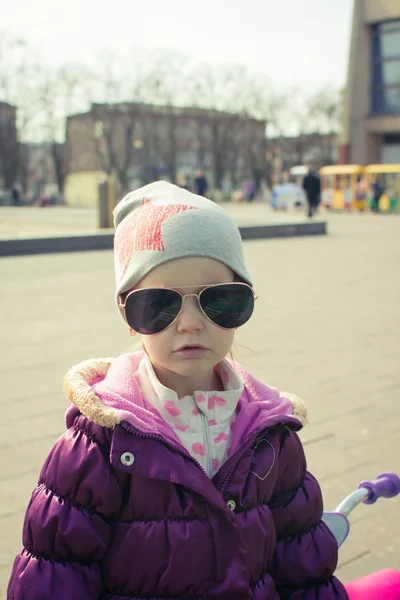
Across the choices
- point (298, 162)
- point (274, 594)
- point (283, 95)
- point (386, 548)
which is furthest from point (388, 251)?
point (298, 162)

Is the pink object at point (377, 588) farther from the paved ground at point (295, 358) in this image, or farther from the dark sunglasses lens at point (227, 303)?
the dark sunglasses lens at point (227, 303)

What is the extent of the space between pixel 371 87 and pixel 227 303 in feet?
132

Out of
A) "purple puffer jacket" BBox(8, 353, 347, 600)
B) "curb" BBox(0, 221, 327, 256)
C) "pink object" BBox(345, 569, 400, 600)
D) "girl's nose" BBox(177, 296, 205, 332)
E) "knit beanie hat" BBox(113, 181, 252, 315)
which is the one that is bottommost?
"curb" BBox(0, 221, 327, 256)

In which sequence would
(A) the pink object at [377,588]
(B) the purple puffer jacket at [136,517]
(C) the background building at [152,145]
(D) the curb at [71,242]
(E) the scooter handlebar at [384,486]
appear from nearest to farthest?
(B) the purple puffer jacket at [136,517] < (A) the pink object at [377,588] < (E) the scooter handlebar at [384,486] < (D) the curb at [71,242] < (C) the background building at [152,145]

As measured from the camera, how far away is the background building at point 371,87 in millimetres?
37781

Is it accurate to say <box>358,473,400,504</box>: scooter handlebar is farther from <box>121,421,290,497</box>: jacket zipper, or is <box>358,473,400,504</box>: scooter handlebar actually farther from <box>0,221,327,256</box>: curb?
<box>0,221,327,256</box>: curb

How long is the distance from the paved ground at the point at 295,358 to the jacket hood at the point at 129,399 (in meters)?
1.08

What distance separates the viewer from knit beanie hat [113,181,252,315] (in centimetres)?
141

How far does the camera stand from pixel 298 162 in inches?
2662

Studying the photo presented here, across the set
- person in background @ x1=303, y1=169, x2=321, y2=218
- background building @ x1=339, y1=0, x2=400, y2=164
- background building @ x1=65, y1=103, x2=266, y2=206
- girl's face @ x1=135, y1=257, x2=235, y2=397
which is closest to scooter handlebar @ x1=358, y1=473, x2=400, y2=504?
girl's face @ x1=135, y1=257, x2=235, y2=397

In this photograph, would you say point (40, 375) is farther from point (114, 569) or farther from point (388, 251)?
point (388, 251)

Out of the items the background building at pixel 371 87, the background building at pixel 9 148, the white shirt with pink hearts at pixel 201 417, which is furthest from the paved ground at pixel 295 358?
the background building at pixel 9 148

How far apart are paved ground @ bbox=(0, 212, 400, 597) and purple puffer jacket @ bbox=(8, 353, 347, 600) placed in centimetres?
107

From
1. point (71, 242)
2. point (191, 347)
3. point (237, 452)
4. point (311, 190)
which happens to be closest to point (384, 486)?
point (237, 452)
